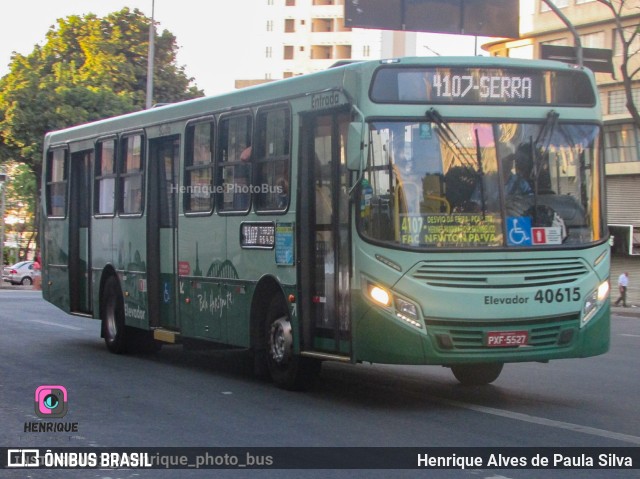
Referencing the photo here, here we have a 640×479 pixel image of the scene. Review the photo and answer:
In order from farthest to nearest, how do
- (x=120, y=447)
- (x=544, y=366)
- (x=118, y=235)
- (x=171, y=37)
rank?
(x=171, y=37), (x=118, y=235), (x=544, y=366), (x=120, y=447)

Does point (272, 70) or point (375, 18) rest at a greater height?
point (272, 70)

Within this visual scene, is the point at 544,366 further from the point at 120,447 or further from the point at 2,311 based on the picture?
the point at 2,311

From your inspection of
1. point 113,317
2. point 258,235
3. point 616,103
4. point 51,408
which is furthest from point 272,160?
point 616,103

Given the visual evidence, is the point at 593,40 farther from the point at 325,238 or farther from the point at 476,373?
the point at 325,238

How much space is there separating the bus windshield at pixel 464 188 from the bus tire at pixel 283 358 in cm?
184

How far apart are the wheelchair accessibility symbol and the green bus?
1 centimetres

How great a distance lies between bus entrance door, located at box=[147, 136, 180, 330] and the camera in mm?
14914

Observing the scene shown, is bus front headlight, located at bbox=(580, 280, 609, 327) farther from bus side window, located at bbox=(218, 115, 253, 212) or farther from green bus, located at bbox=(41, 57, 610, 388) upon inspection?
bus side window, located at bbox=(218, 115, 253, 212)

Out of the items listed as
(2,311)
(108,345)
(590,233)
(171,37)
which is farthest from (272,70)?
(590,233)

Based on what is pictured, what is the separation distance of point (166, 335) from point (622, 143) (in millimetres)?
36158

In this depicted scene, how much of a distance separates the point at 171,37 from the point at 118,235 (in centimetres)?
4140

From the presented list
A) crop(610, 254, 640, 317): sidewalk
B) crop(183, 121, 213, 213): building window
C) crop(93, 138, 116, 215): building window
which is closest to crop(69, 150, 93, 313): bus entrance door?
crop(93, 138, 116, 215): building window

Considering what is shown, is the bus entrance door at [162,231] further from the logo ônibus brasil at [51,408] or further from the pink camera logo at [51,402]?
the pink camera logo at [51,402]

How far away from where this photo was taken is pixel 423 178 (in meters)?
10.5
